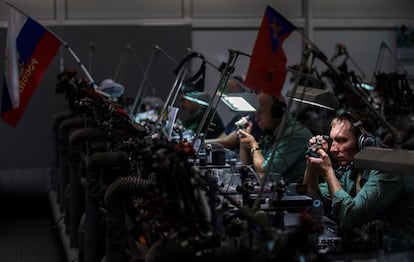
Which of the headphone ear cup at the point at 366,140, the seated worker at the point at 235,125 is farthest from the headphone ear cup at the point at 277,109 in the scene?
the headphone ear cup at the point at 366,140

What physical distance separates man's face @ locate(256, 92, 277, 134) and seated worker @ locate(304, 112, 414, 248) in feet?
2.33

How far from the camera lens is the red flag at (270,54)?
108 inches

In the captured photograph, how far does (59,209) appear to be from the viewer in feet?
23.2

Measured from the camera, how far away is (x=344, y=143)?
12.2 feet

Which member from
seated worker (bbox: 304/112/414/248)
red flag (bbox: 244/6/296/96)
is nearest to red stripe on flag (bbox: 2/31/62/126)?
seated worker (bbox: 304/112/414/248)

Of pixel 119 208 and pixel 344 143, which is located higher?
pixel 344 143

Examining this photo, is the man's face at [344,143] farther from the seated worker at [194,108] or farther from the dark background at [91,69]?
the dark background at [91,69]

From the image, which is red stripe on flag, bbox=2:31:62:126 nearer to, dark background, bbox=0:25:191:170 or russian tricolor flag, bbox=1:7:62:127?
russian tricolor flag, bbox=1:7:62:127

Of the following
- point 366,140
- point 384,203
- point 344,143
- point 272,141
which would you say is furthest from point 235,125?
point 384,203

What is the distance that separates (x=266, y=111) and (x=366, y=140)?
1397mm

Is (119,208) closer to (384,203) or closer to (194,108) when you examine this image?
(384,203)

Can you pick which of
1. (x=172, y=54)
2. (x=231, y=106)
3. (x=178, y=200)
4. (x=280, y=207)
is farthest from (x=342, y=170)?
(x=172, y=54)

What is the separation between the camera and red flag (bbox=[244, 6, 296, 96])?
2736mm

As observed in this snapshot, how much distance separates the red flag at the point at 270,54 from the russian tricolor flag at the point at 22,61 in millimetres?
2298
